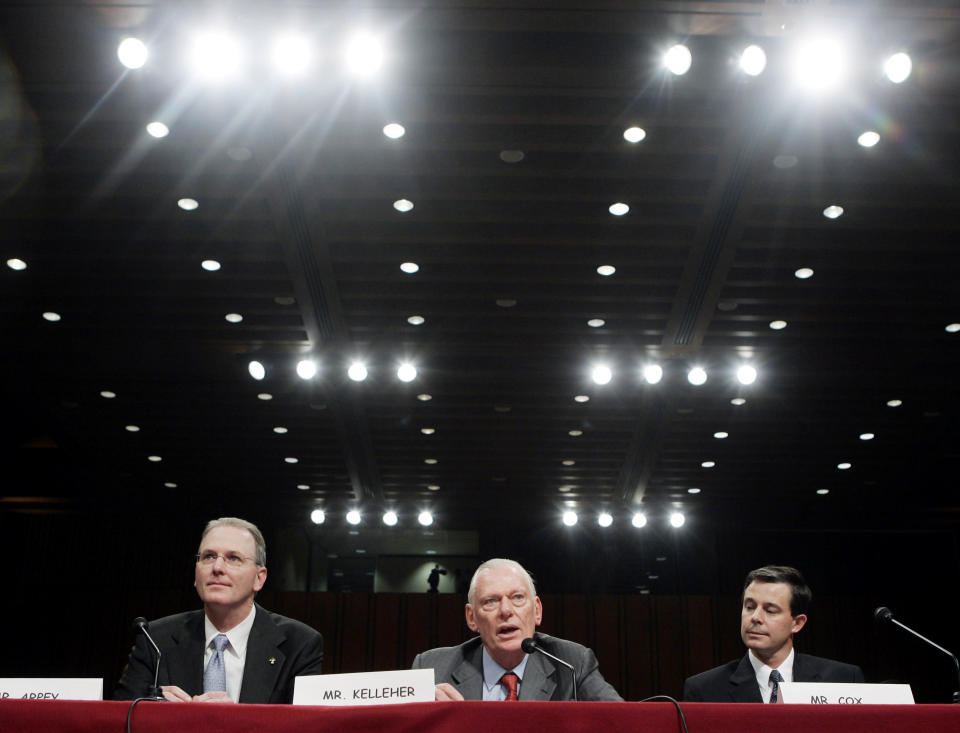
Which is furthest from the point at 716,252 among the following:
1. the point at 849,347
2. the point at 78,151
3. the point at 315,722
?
the point at 315,722

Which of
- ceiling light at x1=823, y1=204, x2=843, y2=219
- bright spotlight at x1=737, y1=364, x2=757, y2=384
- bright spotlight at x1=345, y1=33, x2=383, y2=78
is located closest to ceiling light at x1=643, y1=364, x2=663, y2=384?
bright spotlight at x1=737, y1=364, x2=757, y2=384

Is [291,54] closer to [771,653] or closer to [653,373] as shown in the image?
[771,653]

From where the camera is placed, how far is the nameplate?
2.54 meters

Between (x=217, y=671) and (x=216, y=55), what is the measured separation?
13.8 ft

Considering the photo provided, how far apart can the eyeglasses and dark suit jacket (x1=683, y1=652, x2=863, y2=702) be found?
1777 mm

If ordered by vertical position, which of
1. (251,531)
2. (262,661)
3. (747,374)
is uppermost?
(747,374)

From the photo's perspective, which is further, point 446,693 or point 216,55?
point 216,55

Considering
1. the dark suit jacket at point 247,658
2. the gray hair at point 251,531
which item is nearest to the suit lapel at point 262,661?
the dark suit jacket at point 247,658

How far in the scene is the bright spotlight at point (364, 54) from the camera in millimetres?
5953

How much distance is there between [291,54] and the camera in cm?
600

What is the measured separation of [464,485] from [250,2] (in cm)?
790

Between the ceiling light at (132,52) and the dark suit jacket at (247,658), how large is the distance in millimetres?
4002

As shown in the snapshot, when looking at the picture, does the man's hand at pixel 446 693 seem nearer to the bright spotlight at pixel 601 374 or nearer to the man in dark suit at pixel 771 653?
the man in dark suit at pixel 771 653

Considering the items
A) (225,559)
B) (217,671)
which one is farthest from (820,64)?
(217,671)
